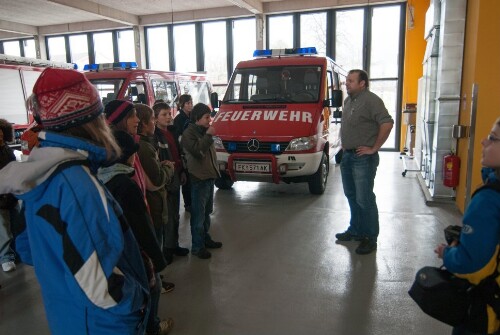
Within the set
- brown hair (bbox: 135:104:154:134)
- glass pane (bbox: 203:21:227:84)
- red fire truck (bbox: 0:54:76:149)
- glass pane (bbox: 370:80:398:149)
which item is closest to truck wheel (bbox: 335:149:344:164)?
glass pane (bbox: 370:80:398:149)

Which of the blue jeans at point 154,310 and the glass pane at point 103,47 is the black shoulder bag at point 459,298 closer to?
the blue jeans at point 154,310

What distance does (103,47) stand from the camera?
15.3 meters

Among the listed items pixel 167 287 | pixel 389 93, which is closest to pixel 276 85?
pixel 167 287

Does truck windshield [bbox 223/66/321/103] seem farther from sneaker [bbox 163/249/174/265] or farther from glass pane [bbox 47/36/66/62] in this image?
glass pane [bbox 47/36/66/62]

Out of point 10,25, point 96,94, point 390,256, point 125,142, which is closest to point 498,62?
point 390,256

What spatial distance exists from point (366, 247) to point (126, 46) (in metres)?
13.6

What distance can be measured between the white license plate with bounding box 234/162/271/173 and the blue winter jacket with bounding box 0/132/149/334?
4.35m

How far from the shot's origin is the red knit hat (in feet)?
4.14

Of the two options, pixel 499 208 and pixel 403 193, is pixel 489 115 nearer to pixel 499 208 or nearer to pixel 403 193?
pixel 403 193

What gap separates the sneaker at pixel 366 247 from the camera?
12.9 feet

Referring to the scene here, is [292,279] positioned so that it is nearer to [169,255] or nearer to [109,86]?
[169,255]

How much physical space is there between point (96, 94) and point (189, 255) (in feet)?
9.37

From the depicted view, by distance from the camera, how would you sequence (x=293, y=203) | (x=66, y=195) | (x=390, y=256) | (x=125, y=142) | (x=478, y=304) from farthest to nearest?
1. (x=293, y=203)
2. (x=390, y=256)
3. (x=125, y=142)
4. (x=478, y=304)
5. (x=66, y=195)

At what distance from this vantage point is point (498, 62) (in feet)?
14.9
